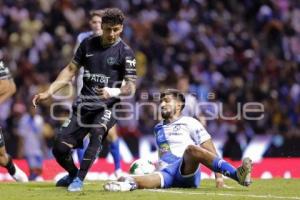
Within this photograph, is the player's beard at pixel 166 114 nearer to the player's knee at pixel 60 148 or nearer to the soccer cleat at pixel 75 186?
the player's knee at pixel 60 148

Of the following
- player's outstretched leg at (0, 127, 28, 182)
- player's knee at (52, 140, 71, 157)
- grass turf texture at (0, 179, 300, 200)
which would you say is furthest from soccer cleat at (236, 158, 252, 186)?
player's outstretched leg at (0, 127, 28, 182)

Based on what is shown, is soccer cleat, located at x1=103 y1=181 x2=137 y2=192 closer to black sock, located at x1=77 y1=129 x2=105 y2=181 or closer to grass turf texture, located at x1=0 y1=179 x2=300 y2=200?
grass turf texture, located at x1=0 y1=179 x2=300 y2=200

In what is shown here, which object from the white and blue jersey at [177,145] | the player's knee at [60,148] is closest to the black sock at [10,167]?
the player's knee at [60,148]

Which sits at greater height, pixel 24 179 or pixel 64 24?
pixel 64 24

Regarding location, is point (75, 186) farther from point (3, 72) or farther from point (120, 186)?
point (3, 72)

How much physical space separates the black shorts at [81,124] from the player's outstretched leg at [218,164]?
41.7 inches

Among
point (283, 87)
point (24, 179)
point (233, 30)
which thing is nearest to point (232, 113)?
point (283, 87)

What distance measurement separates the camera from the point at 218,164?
9766 millimetres

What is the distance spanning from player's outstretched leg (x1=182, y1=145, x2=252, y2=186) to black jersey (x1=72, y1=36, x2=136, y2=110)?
1.20 m

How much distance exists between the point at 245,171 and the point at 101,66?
Answer: 2271 mm

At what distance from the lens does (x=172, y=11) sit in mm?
23344

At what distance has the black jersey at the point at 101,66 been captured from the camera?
10383 mm

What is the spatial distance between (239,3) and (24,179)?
43.8ft

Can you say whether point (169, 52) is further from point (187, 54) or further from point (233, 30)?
point (233, 30)
